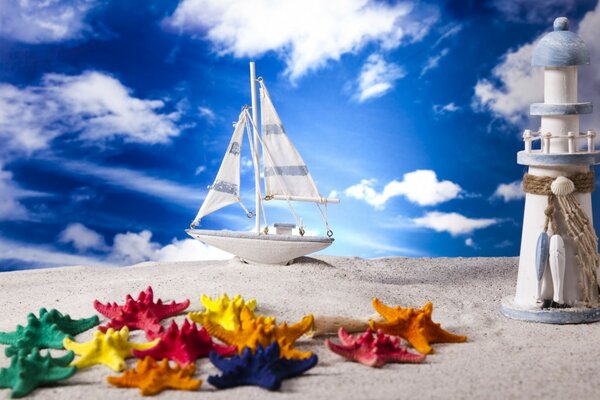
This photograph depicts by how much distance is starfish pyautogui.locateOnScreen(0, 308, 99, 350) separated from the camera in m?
5.99

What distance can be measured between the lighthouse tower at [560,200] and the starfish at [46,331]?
3.04m

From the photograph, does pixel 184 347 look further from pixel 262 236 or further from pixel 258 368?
pixel 262 236

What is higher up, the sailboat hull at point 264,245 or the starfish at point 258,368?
the sailboat hull at point 264,245

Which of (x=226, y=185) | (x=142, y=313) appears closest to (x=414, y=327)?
(x=142, y=313)

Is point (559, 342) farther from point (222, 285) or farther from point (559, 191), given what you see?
point (222, 285)

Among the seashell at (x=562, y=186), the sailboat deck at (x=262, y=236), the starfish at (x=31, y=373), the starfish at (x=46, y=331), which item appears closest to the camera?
the starfish at (x=31, y=373)

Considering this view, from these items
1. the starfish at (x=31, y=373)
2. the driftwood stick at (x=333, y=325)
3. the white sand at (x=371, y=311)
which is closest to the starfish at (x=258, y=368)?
the white sand at (x=371, y=311)

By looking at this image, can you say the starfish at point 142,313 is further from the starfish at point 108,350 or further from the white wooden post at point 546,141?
the white wooden post at point 546,141

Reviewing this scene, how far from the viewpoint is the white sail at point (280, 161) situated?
7891 mm

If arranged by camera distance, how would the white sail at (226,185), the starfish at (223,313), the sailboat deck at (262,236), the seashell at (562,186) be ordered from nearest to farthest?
1. the starfish at (223,313)
2. the seashell at (562,186)
3. the sailboat deck at (262,236)
4. the white sail at (226,185)

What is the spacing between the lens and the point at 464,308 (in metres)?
7.12

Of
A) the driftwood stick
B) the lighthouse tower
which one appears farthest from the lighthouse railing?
the driftwood stick

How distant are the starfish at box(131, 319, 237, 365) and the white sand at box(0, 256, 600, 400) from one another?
90 millimetres

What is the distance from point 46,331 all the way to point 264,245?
2.16m
